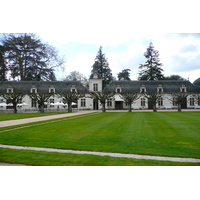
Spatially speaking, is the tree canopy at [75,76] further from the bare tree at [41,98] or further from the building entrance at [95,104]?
the bare tree at [41,98]

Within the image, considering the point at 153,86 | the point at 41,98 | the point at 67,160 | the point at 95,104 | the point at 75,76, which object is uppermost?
the point at 75,76

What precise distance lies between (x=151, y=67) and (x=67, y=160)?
5870 cm

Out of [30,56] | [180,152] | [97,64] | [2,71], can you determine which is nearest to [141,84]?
[97,64]

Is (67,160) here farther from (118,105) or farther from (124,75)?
(124,75)

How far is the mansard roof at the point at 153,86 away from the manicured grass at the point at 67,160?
40.6 m

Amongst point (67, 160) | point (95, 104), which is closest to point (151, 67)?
point (95, 104)

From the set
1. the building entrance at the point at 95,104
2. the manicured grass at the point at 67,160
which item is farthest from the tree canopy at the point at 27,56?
the manicured grass at the point at 67,160

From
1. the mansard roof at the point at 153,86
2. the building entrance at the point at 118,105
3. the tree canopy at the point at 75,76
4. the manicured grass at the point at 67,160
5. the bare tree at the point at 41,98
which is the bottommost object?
the manicured grass at the point at 67,160

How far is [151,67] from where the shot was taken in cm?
6125

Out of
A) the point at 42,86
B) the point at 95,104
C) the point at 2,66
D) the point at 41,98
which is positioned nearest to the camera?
the point at 41,98

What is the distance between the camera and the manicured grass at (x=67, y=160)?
567 cm

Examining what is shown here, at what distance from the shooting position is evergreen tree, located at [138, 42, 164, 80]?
61031 millimetres

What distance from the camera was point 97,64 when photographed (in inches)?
2640
